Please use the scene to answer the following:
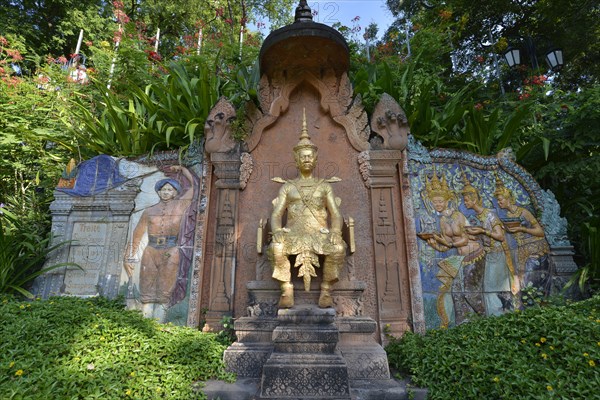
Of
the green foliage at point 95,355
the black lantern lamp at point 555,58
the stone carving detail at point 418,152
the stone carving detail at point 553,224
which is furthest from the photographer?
the black lantern lamp at point 555,58

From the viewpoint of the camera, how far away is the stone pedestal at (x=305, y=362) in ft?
11.0

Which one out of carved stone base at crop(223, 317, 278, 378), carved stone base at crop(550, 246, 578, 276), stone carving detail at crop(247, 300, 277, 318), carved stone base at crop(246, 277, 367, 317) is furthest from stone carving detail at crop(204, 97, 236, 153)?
carved stone base at crop(550, 246, 578, 276)

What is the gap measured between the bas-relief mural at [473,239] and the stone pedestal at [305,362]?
188 cm

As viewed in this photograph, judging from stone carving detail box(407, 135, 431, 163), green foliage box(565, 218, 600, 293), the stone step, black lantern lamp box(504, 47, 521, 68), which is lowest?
the stone step

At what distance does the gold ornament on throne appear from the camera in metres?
4.31

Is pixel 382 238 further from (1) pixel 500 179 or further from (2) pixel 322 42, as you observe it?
(2) pixel 322 42

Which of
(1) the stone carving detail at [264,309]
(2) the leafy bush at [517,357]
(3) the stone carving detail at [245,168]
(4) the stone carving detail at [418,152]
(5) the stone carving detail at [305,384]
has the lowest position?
(5) the stone carving detail at [305,384]

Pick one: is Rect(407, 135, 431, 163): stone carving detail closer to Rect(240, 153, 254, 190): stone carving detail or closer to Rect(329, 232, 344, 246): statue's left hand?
Rect(329, 232, 344, 246): statue's left hand

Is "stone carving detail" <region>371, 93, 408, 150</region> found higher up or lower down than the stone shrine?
higher up

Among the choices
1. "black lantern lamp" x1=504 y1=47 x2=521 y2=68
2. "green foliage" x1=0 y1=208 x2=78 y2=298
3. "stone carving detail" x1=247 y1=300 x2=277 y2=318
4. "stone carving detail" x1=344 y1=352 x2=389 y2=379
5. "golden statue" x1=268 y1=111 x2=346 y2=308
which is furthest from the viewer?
"black lantern lamp" x1=504 y1=47 x2=521 y2=68

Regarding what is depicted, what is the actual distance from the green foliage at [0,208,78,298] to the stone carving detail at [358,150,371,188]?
4.34 m

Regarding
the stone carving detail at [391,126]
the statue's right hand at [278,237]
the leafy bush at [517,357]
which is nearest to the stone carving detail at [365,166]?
the stone carving detail at [391,126]

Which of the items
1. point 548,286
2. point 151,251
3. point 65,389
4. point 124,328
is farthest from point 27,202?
point 548,286

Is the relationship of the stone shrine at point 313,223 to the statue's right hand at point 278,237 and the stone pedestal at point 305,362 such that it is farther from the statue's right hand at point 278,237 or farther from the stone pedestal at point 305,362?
the stone pedestal at point 305,362
